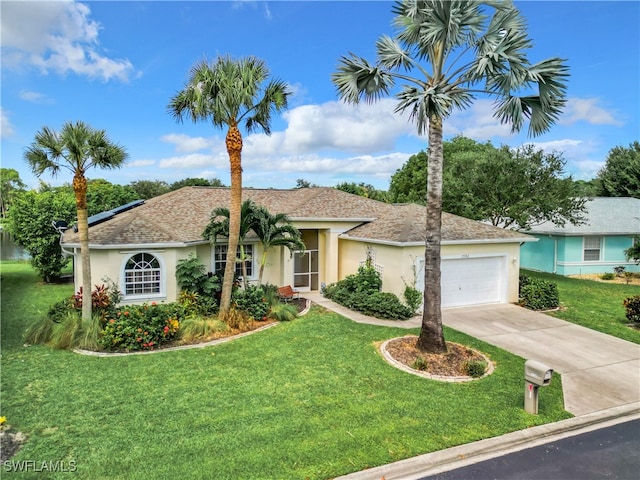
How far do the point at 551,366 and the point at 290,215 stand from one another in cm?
1150

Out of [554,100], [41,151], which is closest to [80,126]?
[41,151]

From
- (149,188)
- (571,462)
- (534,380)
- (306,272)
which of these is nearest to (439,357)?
(534,380)

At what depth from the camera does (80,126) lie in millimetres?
10273

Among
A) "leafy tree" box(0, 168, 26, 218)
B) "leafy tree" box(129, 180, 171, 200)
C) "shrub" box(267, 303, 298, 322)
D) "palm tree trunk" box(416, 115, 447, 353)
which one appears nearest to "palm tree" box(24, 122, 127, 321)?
"shrub" box(267, 303, 298, 322)

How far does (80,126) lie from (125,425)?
320 inches

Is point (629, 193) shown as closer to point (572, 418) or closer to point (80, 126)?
point (572, 418)

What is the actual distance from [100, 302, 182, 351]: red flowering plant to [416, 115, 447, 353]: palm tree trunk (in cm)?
738

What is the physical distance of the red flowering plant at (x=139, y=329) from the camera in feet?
34.2

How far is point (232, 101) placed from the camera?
37.2 feet

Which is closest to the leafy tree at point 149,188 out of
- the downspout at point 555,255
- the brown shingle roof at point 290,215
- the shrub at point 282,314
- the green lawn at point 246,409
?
the brown shingle roof at point 290,215

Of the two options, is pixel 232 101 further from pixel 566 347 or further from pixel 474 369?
pixel 566 347

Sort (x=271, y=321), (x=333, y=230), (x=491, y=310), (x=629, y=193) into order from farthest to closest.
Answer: (x=629, y=193)
(x=333, y=230)
(x=491, y=310)
(x=271, y=321)

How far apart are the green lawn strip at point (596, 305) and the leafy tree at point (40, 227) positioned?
83.4 feet

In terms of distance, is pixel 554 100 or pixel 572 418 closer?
pixel 572 418
